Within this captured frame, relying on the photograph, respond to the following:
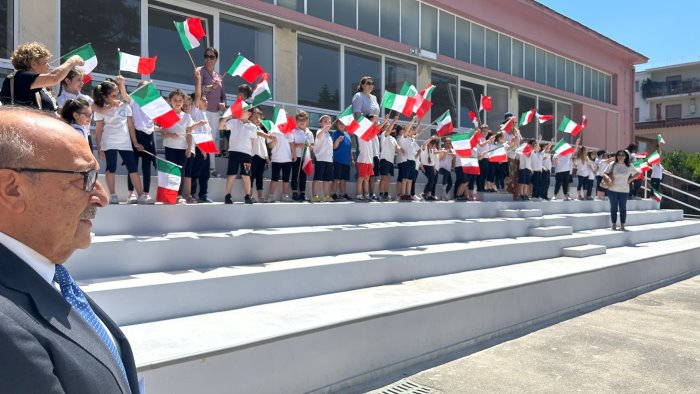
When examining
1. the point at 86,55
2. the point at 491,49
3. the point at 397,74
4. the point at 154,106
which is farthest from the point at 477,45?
the point at 86,55

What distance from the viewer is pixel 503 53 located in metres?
17.0

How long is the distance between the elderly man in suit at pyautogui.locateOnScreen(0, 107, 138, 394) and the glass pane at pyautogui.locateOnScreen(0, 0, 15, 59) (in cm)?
746

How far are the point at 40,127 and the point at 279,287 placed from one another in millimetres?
4248

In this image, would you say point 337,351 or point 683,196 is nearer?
point 337,351

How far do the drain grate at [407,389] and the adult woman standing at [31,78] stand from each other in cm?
398

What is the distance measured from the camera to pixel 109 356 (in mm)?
1310

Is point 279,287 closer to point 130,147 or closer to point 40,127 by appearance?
point 130,147

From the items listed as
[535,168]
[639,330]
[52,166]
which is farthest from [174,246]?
[535,168]

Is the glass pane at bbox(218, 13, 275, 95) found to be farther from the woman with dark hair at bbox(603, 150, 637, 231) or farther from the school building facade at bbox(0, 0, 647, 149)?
the woman with dark hair at bbox(603, 150, 637, 231)

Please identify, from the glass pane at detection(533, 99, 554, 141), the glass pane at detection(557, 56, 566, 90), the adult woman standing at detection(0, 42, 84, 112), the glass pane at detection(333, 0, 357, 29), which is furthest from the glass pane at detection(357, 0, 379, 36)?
the glass pane at detection(557, 56, 566, 90)

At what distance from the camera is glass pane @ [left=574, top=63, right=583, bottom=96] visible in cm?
2044

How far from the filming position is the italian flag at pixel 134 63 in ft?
21.9

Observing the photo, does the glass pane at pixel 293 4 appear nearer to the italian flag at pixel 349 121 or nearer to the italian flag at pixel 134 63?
the italian flag at pixel 349 121

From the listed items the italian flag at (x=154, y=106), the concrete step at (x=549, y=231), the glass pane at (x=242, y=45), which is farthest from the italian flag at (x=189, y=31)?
the concrete step at (x=549, y=231)
